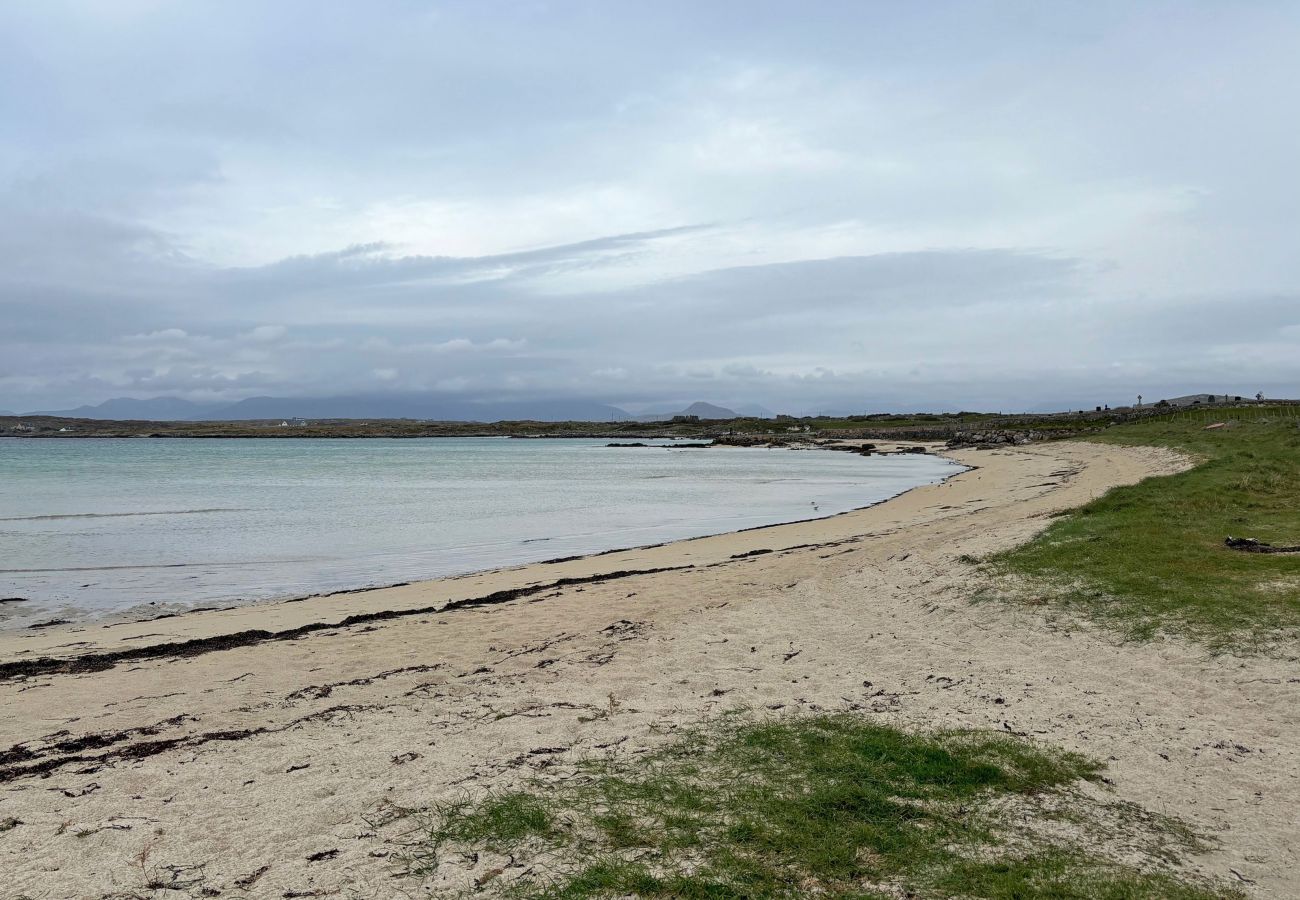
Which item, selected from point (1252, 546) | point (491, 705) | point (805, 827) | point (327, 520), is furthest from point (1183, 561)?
point (327, 520)

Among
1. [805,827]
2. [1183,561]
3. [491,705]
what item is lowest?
[491,705]

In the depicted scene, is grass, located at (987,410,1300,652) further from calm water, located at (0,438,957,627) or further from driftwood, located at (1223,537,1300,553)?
calm water, located at (0,438,957,627)

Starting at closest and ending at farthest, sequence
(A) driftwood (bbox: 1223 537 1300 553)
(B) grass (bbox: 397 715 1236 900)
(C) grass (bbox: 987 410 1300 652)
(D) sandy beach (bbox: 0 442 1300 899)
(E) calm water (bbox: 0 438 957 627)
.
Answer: (B) grass (bbox: 397 715 1236 900), (D) sandy beach (bbox: 0 442 1300 899), (C) grass (bbox: 987 410 1300 652), (A) driftwood (bbox: 1223 537 1300 553), (E) calm water (bbox: 0 438 957 627)

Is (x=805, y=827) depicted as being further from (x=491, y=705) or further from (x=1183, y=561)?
(x=1183, y=561)

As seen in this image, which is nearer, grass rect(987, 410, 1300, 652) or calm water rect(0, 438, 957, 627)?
grass rect(987, 410, 1300, 652)

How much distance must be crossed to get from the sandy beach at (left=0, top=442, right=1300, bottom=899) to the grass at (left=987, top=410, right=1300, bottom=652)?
0.75m

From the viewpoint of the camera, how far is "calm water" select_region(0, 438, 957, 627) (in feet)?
65.9

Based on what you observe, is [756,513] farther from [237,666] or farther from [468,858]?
[468,858]

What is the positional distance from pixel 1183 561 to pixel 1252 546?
156cm

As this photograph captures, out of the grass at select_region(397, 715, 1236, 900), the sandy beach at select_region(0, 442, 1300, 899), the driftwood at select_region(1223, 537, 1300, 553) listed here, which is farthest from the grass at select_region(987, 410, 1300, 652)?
the grass at select_region(397, 715, 1236, 900)

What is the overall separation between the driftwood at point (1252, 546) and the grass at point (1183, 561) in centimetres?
18

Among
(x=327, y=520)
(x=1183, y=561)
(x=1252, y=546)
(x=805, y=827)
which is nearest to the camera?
(x=805, y=827)

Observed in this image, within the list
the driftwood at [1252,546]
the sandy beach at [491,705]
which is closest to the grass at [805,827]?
the sandy beach at [491,705]

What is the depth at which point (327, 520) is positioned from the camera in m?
33.6
